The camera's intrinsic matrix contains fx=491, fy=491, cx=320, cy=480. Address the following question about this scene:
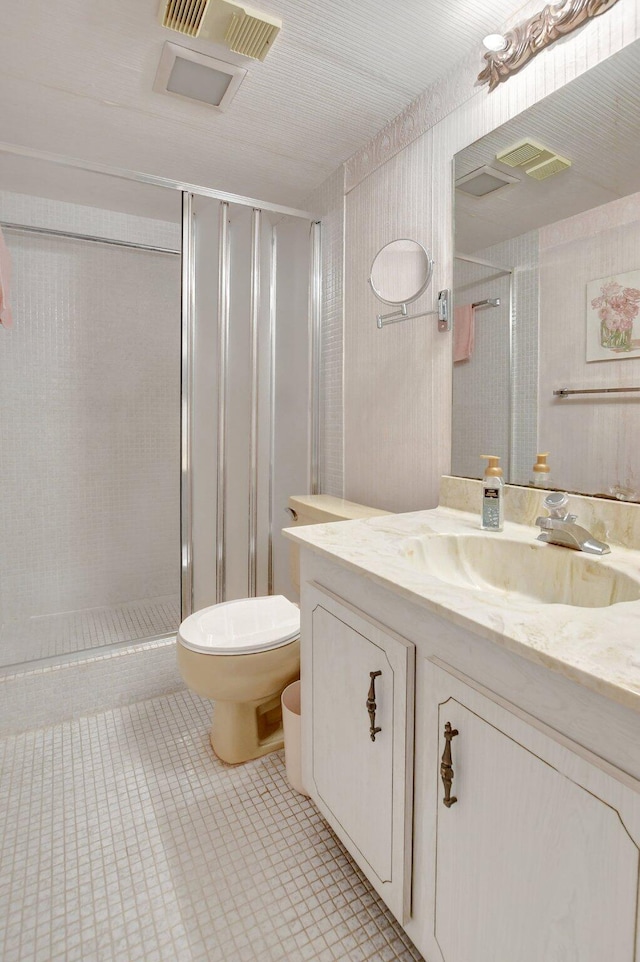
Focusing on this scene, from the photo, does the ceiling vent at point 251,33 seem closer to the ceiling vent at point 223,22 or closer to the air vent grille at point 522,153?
the ceiling vent at point 223,22

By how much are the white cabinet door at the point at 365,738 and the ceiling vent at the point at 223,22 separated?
154cm

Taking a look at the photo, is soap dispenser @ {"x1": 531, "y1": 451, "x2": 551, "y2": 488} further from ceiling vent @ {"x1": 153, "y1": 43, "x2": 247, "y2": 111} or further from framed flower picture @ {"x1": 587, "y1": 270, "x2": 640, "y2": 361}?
ceiling vent @ {"x1": 153, "y1": 43, "x2": 247, "y2": 111}

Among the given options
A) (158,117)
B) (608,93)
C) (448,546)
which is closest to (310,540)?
(448,546)

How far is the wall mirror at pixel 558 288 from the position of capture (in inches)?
42.3

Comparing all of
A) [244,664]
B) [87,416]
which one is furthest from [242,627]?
[87,416]

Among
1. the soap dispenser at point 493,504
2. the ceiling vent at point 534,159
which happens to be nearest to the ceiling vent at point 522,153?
the ceiling vent at point 534,159

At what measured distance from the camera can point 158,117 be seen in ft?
5.90

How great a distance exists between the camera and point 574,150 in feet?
3.84

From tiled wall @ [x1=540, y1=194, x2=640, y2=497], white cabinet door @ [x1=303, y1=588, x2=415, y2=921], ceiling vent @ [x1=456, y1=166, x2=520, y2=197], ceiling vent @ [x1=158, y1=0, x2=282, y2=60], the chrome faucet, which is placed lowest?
white cabinet door @ [x1=303, y1=588, x2=415, y2=921]

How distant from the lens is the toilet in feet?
4.69

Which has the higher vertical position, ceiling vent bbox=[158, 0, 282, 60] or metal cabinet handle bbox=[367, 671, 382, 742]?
ceiling vent bbox=[158, 0, 282, 60]

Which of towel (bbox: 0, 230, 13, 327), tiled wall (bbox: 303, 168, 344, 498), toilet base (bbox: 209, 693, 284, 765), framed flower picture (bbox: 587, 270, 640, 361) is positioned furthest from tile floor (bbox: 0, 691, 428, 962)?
towel (bbox: 0, 230, 13, 327)

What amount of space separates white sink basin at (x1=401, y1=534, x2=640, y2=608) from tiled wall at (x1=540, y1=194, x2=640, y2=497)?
0.23 m

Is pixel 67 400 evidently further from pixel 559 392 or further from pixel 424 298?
pixel 559 392
